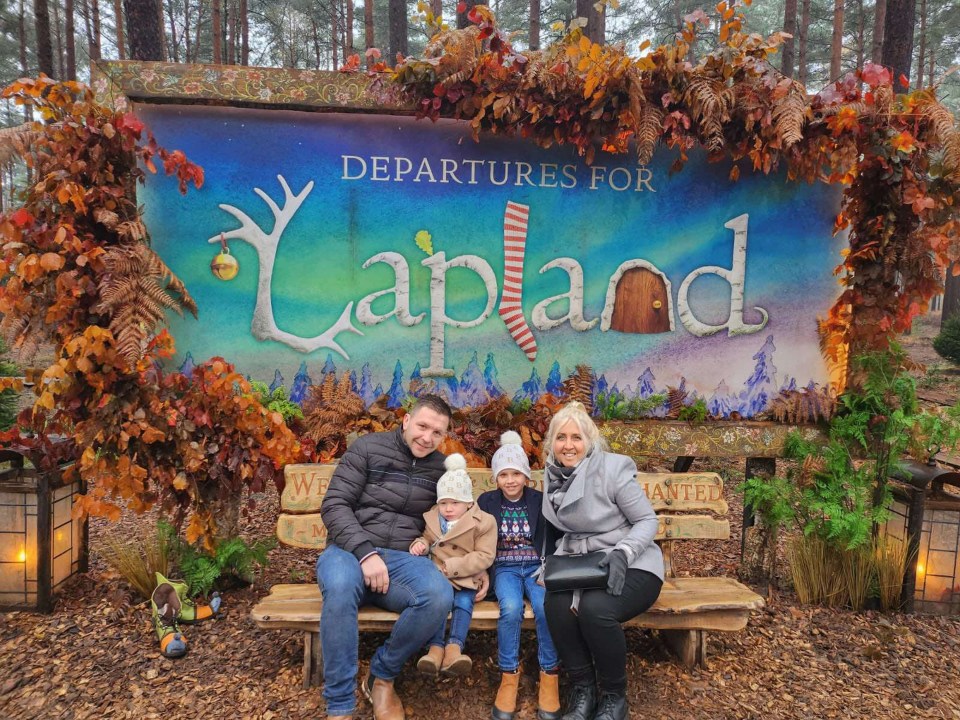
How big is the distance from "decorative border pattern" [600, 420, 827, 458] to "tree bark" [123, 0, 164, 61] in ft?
21.3

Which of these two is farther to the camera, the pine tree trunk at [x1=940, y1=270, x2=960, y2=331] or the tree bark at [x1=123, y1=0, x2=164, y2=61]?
the pine tree trunk at [x1=940, y1=270, x2=960, y2=331]

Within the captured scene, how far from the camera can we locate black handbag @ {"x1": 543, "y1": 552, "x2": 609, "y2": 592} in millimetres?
2807

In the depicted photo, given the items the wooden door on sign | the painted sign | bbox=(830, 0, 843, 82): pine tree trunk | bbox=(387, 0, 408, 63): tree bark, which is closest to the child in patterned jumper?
the painted sign

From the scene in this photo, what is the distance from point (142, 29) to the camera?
711 cm

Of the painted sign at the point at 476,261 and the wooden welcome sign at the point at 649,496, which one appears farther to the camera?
the painted sign at the point at 476,261

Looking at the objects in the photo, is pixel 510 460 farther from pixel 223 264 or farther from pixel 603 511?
pixel 223 264

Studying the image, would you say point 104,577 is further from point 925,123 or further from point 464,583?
point 925,123

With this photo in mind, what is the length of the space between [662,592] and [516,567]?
734 mm

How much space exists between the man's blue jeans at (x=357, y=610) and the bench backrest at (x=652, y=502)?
1.66 ft

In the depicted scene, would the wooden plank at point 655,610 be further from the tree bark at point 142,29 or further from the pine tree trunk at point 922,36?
the pine tree trunk at point 922,36

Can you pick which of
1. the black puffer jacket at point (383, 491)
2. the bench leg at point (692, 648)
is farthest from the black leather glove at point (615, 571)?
the black puffer jacket at point (383, 491)

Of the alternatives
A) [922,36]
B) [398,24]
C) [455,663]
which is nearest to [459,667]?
[455,663]

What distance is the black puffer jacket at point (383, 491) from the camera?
3.11 metres

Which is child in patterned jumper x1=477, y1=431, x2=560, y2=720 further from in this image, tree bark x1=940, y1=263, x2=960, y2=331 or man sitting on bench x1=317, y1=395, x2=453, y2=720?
tree bark x1=940, y1=263, x2=960, y2=331
